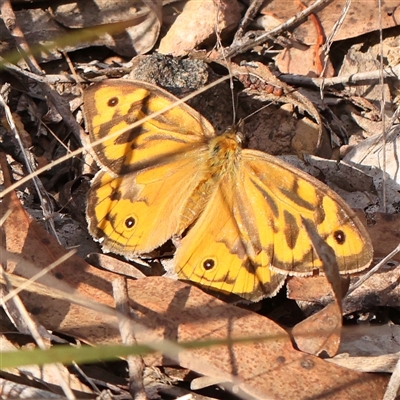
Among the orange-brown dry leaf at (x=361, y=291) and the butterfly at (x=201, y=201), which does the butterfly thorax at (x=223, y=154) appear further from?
the orange-brown dry leaf at (x=361, y=291)

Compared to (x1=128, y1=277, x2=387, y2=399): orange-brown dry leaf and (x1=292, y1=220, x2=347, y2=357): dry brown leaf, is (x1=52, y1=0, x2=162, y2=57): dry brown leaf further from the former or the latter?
(x1=292, y1=220, x2=347, y2=357): dry brown leaf

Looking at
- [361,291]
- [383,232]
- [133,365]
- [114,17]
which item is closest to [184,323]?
[133,365]

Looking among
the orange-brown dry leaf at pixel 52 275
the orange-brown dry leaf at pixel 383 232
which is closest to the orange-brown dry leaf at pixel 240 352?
the orange-brown dry leaf at pixel 52 275

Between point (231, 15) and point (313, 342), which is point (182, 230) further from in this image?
point (231, 15)

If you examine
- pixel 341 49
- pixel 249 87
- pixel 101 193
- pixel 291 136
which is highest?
pixel 341 49

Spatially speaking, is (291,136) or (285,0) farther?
(285,0)

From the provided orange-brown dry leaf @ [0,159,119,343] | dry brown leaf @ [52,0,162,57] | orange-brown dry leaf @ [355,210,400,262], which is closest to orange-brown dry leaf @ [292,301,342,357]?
orange-brown dry leaf @ [355,210,400,262]

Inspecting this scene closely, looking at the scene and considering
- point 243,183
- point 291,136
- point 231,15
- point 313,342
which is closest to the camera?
point 313,342

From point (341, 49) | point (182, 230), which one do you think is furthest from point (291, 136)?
point (182, 230)

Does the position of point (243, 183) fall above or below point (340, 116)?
below
